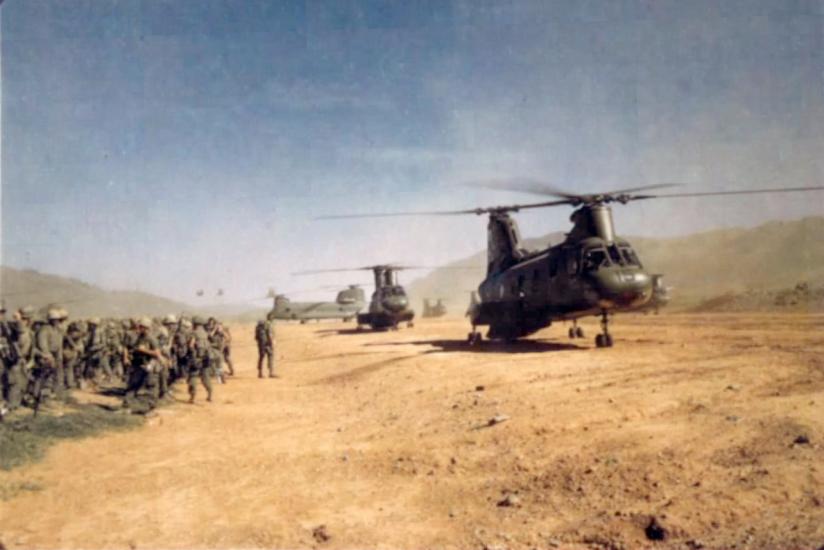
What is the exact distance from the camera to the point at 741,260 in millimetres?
75938

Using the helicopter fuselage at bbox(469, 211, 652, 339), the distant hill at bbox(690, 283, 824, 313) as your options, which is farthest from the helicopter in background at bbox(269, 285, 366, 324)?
the helicopter fuselage at bbox(469, 211, 652, 339)

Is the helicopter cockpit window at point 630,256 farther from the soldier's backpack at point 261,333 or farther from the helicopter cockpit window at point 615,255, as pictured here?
the soldier's backpack at point 261,333

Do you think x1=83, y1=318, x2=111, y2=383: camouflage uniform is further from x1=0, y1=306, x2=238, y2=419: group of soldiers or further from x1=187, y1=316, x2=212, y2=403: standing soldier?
x1=187, y1=316, x2=212, y2=403: standing soldier

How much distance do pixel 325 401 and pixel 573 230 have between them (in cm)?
770

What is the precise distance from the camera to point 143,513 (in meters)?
4.84

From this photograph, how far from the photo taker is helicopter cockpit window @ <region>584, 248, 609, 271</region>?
12.6 meters

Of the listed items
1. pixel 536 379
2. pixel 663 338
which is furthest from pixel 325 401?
pixel 663 338

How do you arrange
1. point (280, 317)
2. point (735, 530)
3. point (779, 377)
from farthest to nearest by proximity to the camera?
point (280, 317) → point (779, 377) → point (735, 530)

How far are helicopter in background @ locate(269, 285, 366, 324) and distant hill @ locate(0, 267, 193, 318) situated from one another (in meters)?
25.9

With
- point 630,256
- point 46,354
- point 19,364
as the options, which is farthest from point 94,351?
point 630,256

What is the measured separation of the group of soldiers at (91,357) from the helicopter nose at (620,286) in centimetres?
863

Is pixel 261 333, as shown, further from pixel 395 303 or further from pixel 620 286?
pixel 395 303

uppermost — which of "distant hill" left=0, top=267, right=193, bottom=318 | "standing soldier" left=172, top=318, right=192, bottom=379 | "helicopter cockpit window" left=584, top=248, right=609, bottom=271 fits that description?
"distant hill" left=0, top=267, right=193, bottom=318

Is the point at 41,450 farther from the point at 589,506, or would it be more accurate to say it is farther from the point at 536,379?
the point at 536,379
